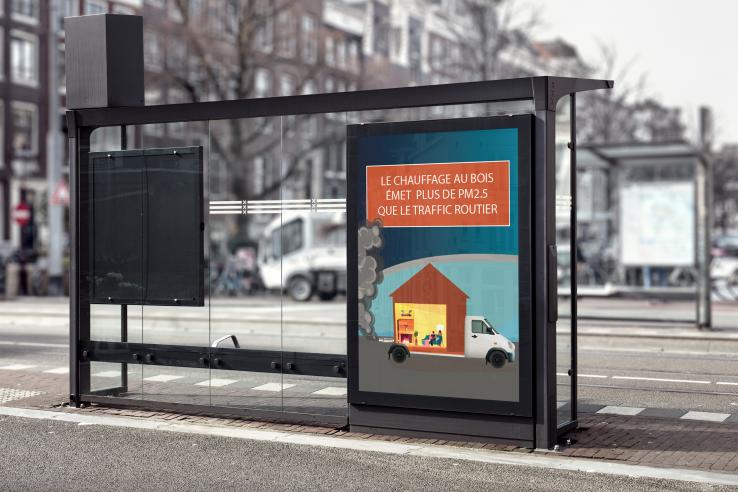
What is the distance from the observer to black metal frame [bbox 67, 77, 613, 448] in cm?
740

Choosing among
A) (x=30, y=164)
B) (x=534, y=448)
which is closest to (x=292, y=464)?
(x=534, y=448)

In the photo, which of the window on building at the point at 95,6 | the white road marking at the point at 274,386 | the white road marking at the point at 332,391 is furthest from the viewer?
→ the window on building at the point at 95,6

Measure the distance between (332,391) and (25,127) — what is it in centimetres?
3597

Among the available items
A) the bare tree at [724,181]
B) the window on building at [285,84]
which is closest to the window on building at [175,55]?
the window on building at [285,84]

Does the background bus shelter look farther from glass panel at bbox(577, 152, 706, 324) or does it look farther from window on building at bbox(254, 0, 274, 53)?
window on building at bbox(254, 0, 274, 53)

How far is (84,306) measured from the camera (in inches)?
372

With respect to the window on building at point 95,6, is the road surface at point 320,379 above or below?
below

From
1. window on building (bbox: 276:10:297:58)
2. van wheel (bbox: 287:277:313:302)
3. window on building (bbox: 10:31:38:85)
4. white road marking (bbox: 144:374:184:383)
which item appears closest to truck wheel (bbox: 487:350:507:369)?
white road marking (bbox: 144:374:184:383)

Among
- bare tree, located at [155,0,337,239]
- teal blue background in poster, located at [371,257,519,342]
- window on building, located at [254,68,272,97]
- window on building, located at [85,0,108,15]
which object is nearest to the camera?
teal blue background in poster, located at [371,257,519,342]

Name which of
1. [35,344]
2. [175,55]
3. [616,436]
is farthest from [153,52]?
[616,436]

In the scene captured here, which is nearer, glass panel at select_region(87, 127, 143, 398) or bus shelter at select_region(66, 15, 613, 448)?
bus shelter at select_region(66, 15, 613, 448)

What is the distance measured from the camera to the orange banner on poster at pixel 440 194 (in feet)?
24.7

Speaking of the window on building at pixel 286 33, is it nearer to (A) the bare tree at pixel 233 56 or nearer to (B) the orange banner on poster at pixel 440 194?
(A) the bare tree at pixel 233 56

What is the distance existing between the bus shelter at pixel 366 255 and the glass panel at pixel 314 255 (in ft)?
0.15
